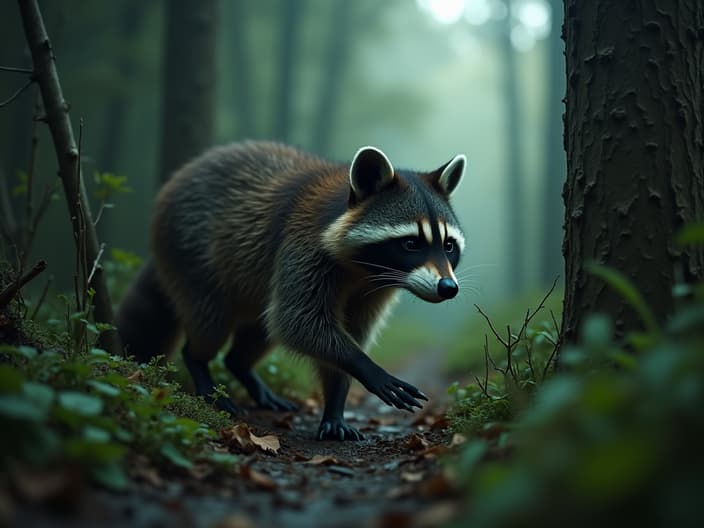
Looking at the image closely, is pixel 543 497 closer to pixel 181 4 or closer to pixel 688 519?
pixel 688 519

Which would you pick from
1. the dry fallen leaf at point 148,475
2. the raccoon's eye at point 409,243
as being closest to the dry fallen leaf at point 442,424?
the raccoon's eye at point 409,243

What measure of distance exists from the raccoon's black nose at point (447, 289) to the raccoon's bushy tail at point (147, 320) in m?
2.98

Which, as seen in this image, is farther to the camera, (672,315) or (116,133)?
(116,133)

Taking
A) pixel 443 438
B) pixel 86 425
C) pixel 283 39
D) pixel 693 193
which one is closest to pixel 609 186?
pixel 693 193

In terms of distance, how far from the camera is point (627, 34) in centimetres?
365

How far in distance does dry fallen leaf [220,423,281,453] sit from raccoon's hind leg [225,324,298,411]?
2.05m

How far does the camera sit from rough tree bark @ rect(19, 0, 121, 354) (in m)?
4.61

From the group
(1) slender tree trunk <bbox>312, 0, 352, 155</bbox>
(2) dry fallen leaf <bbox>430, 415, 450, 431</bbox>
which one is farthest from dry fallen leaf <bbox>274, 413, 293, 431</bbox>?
(1) slender tree trunk <bbox>312, 0, 352, 155</bbox>

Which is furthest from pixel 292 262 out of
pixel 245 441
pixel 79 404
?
pixel 79 404

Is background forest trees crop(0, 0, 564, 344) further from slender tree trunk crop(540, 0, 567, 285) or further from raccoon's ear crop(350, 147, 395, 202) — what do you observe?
raccoon's ear crop(350, 147, 395, 202)

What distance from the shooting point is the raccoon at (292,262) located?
192 inches

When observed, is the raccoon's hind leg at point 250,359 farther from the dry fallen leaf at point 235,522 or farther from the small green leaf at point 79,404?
the dry fallen leaf at point 235,522

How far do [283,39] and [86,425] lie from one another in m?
18.3

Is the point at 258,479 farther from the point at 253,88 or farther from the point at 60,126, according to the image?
the point at 253,88
